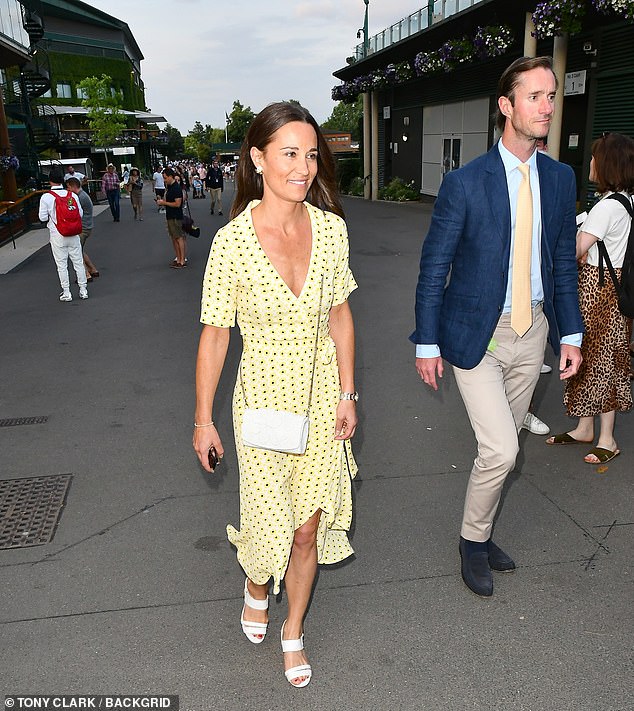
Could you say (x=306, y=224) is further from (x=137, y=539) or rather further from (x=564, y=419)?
(x=564, y=419)

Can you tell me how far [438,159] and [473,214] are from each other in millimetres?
25507

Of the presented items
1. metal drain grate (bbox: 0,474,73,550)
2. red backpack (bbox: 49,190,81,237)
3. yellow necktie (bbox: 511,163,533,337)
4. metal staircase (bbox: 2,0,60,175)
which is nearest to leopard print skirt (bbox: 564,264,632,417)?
yellow necktie (bbox: 511,163,533,337)

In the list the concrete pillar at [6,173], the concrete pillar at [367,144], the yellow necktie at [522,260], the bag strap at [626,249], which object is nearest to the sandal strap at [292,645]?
the yellow necktie at [522,260]

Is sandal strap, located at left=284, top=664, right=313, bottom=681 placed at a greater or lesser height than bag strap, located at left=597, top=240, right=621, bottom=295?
lesser

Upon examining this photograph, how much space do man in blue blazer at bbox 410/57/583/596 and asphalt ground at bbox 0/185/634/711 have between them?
17.2 inches

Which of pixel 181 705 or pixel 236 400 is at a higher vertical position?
pixel 236 400

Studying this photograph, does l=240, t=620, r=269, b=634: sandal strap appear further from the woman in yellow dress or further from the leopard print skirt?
the leopard print skirt

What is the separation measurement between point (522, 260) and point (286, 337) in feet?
3.99

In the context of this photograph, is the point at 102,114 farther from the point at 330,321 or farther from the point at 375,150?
the point at 330,321

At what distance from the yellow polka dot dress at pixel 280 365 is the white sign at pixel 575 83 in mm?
16074

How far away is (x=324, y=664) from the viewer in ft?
9.23

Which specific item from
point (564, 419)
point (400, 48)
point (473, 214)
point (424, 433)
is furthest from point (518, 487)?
point (400, 48)

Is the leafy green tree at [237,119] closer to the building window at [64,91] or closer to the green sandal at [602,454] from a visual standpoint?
the building window at [64,91]

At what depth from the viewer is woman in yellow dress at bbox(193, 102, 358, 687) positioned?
2.41m
